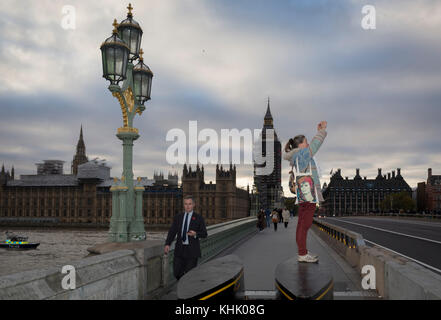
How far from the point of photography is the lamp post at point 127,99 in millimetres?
11289

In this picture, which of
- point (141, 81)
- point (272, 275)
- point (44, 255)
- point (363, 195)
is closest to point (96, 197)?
Answer: point (44, 255)

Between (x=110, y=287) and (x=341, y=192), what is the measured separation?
20284 cm

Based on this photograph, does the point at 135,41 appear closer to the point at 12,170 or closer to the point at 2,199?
the point at 2,199

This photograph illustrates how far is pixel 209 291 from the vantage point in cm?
471

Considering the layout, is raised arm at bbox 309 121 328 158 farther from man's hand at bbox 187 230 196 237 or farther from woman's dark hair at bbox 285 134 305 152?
man's hand at bbox 187 230 196 237

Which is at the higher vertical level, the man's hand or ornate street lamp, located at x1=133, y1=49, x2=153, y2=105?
ornate street lamp, located at x1=133, y1=49, x2=153, y2=105

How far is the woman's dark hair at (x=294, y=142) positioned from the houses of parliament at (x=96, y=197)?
484 feet

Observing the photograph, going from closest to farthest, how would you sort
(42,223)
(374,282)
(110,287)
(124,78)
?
(110,287), (374,282), (124,78), (42,223)

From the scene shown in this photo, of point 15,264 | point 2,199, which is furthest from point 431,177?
point 2,199

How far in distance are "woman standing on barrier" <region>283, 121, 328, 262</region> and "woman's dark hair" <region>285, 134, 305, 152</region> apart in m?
0.18

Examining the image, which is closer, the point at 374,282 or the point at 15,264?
the point at 374,282

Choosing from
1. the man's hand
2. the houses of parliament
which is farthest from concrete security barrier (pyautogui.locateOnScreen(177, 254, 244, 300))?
the houses of parliament

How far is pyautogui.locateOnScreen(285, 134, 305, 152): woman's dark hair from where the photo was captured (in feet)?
21.9

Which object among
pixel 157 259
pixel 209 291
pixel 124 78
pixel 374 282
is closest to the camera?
pixel 209 291
